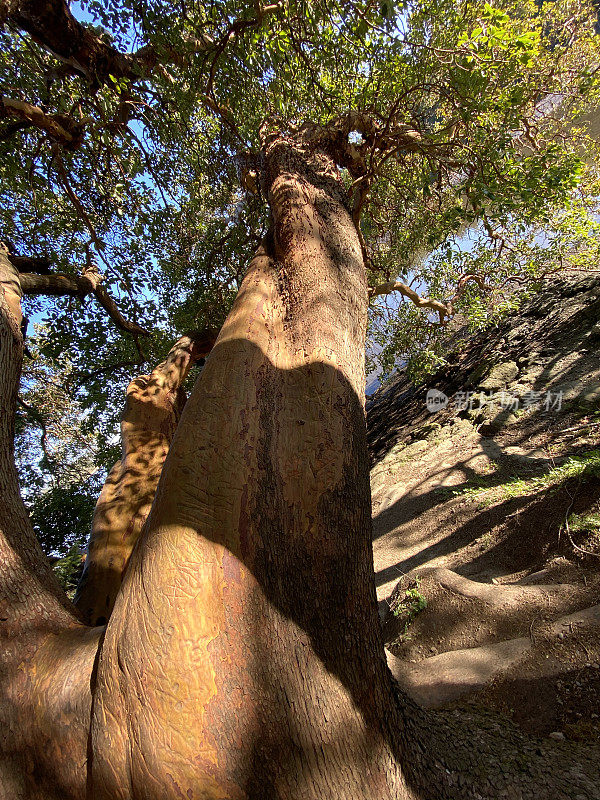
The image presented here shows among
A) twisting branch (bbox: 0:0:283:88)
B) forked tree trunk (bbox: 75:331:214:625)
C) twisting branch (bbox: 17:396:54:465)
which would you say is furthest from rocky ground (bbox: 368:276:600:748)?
twisting branch (bbox: 0:0:283:88)

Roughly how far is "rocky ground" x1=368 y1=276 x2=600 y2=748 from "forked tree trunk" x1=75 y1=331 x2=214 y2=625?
1.67 meters

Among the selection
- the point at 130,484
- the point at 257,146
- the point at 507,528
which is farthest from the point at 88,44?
the point at 507,528

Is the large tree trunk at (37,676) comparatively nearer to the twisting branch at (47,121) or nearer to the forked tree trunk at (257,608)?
the forked tree trunk at (257,608)

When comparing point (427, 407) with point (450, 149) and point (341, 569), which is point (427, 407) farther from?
point (341, 569)

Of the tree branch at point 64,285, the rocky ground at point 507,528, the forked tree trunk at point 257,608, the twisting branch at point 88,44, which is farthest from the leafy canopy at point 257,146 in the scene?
the forked tree trunk at point 257,608

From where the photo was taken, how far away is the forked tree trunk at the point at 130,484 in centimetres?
212

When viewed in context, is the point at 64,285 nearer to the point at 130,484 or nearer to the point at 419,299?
the point at 130,484

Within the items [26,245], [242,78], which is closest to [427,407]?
[242,78]

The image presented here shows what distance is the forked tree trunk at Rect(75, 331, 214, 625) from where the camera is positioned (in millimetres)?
2119

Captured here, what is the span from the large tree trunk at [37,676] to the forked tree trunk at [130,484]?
2.35 feet

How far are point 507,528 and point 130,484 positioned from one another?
3172 mm

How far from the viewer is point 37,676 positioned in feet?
3.71

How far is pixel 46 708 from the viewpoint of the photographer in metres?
1.08

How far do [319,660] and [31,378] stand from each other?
405 inches
